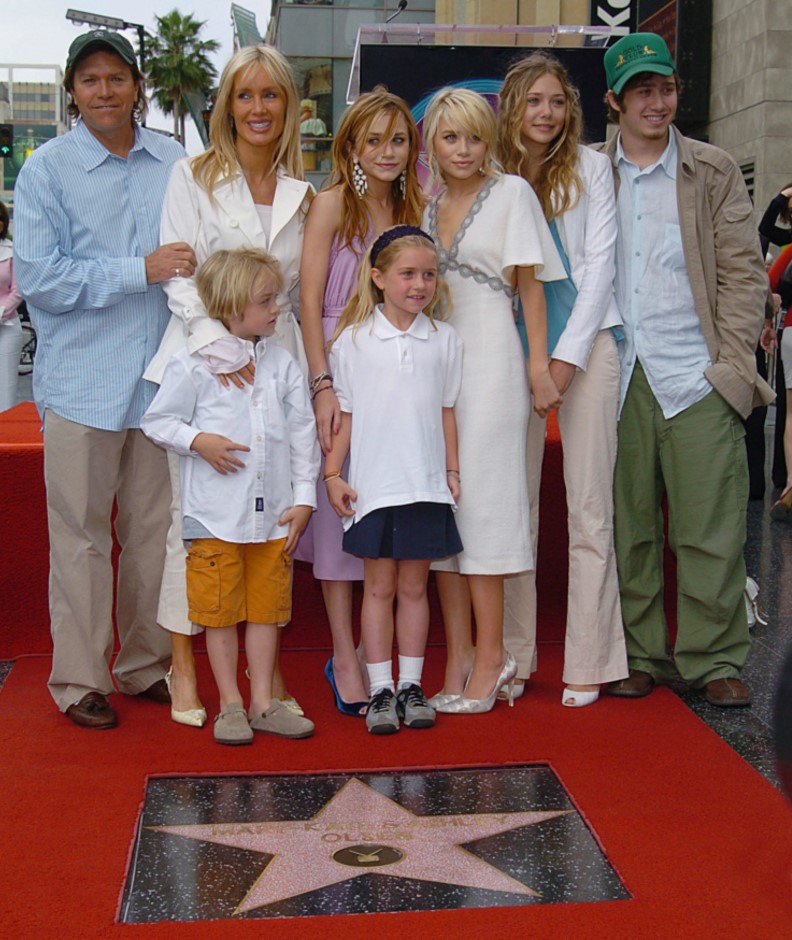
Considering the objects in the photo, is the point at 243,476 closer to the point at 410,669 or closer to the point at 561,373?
the point at 410,669

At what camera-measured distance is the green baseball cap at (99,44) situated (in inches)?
168

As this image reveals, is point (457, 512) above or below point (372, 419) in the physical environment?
below

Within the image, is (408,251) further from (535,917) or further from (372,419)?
(535,917)

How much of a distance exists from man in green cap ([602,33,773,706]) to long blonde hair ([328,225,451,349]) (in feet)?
2.27

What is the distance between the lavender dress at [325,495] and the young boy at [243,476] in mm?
219

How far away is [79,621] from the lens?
444 centimetres

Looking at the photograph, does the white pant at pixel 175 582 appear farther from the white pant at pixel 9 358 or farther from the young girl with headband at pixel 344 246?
the white pant at pixel 9 358

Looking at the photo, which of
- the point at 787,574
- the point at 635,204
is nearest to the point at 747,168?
the point at 787,574

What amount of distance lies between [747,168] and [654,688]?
14.9 metres

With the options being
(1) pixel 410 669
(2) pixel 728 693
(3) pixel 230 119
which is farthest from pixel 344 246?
(2) pixel 728 693

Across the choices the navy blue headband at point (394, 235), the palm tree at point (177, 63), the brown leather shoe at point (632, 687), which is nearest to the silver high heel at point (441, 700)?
the brown leather shoe at point (632, 687)

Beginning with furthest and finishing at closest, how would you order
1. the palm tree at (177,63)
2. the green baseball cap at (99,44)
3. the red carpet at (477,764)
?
the palm tree at (177,63) < the green baseball cap at (99,44) < the red carpet at (477,764)

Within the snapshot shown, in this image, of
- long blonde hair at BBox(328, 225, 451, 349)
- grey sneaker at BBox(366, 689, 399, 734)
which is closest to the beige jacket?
long blonde hair at BBox(328, 225, 451, 349)

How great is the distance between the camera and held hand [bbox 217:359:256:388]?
4.23m
